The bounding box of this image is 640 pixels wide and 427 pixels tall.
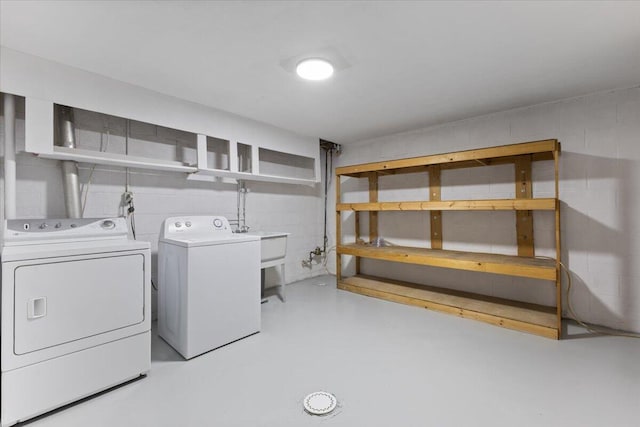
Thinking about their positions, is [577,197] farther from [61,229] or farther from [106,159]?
[61,229]

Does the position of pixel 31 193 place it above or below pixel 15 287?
above

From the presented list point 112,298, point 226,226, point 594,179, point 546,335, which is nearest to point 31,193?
point 112,298

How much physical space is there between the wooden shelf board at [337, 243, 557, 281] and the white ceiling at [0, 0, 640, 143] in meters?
1.54

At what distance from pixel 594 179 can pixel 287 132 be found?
10.5ft

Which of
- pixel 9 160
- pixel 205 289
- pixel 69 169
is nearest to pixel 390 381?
pixel 205 289

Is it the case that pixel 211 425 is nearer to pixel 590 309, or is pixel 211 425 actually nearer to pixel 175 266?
pixel 175 266

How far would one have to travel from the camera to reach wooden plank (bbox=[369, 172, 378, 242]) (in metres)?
4.11

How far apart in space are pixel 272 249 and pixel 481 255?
2.26 m

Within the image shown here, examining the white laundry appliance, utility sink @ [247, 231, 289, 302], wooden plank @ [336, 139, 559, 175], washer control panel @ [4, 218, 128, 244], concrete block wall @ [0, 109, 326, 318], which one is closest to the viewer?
the white laundry appliance

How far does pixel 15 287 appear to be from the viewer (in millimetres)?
1499

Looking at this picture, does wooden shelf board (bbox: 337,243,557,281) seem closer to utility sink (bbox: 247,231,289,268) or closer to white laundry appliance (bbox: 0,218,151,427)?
utility sink (bbox: 247,231,289,268)

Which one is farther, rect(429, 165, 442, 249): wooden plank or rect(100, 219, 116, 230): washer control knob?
rect(429, 165, 442, 249): wooden plank

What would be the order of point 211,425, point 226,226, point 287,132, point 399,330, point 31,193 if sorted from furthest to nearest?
point 287,132
point 226,226
point 399,330
point 31,193
point 211,425

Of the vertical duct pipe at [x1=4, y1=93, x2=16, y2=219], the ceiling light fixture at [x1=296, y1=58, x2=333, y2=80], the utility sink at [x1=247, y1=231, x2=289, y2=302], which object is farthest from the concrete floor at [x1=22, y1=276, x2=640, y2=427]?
the ceiling light fixture at [x1=296, y1=58, x2=333, y2=80]
